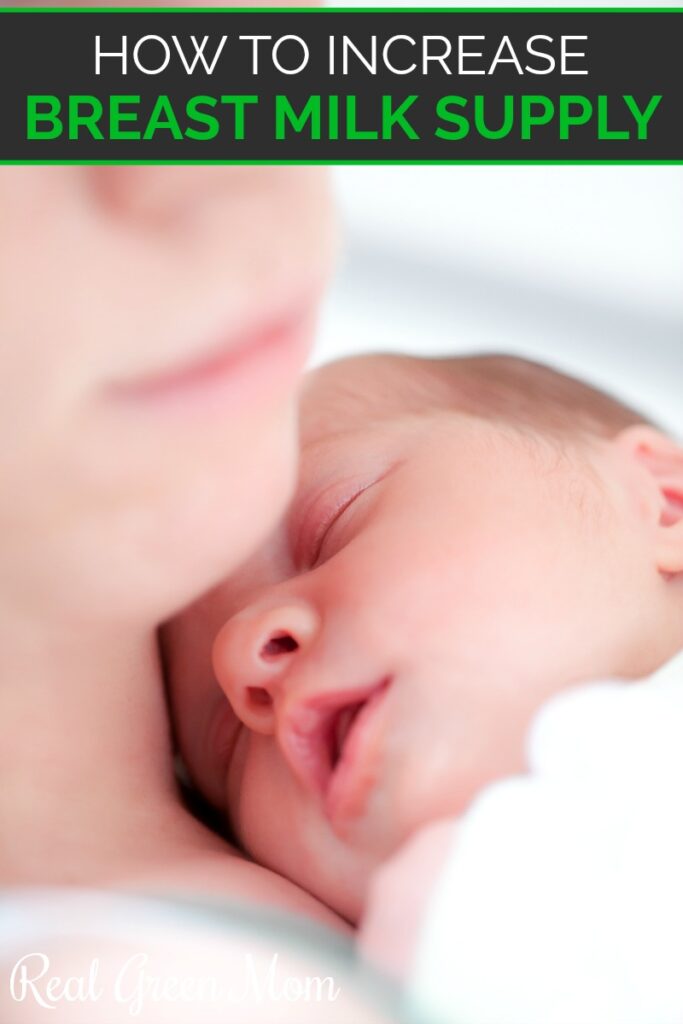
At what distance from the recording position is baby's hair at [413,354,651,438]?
2.34 feet

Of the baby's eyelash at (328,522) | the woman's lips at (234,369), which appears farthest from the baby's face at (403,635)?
the woman's lips at (234,369)

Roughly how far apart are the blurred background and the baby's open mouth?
22.4 inches

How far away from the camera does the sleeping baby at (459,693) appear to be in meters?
0.45

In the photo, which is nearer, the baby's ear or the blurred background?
the baby's ear

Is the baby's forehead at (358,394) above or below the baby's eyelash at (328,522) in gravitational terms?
above

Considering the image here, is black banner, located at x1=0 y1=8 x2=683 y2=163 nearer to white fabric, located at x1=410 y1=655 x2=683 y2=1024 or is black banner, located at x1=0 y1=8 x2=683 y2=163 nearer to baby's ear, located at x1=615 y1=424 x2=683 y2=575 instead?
baby's ear, located at x1=615 y1=424 x2=683 y2=575

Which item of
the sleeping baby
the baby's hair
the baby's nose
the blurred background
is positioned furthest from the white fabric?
the blurred background

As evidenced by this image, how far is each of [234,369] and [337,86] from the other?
0.19 meters

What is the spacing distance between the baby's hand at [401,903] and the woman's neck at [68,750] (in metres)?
0.15

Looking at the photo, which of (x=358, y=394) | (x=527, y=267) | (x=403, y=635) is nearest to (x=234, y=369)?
(x=403, y=635)

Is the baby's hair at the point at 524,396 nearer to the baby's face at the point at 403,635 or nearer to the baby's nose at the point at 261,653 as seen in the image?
the baby's face at the point at 403,635

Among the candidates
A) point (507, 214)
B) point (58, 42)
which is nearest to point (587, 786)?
point (58, 42)

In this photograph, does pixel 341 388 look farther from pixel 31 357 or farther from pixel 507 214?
pixel 507 214

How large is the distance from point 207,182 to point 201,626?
0.30 metres
